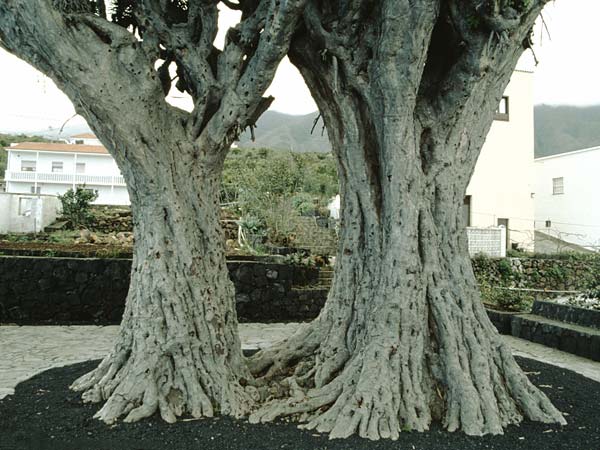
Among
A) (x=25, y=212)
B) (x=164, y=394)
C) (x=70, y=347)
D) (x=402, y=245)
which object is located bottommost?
(x=70, y=347)

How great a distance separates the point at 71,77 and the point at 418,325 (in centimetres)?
379

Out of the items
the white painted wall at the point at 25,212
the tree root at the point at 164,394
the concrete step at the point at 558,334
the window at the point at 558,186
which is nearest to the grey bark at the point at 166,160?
the tree root at the point at 164,394

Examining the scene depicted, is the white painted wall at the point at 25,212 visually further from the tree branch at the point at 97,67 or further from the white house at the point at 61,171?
→ the white house at the point at 61,171

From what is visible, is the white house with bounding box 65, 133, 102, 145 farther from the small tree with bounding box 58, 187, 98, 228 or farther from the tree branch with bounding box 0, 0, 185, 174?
the tree branch with bounding box 0, 0, 185, 174

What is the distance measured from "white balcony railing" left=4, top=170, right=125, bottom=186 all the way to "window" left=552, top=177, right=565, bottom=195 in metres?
28.3

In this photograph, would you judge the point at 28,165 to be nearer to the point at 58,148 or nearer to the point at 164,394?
the point at 58,148

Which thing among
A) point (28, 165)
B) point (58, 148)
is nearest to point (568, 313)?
point (58, 148)

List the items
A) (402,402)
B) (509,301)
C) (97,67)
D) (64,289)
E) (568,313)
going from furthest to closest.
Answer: (509,301), (64,289), (568,313), (97,67), (402,402)

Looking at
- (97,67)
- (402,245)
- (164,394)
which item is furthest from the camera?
(402,245)

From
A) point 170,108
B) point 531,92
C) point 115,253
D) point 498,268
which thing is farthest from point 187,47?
point 531,92

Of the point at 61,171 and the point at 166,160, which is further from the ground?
the point at 61,171

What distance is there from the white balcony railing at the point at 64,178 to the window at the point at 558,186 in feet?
92.8

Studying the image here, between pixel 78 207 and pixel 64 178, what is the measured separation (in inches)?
998

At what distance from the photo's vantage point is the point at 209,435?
4230 millimetres
